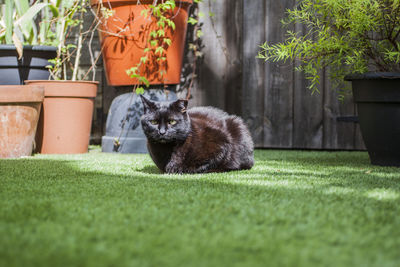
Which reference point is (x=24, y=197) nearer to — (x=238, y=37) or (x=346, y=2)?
(x=346, y=2)

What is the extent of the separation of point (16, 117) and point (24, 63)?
563 millimetres

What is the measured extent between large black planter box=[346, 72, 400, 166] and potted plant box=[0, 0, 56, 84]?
214 centimetres

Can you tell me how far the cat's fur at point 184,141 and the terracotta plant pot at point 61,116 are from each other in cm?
118

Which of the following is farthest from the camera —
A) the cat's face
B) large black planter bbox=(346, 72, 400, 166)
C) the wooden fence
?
the wooden fence

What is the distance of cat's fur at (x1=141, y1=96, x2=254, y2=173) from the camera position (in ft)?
6.44

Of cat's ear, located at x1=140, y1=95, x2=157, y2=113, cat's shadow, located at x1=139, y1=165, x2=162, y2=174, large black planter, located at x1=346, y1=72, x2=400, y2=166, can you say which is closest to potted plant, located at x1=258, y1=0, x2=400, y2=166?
large black planter, located at x1=346, y1=72, x2=400, y2=166

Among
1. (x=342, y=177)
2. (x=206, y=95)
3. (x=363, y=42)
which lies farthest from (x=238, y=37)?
(x=342, y=177)

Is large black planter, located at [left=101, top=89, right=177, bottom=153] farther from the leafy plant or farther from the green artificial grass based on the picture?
the green artificial grass

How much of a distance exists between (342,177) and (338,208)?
70cm

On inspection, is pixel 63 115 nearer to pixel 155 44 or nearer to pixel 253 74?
pixel 155 44

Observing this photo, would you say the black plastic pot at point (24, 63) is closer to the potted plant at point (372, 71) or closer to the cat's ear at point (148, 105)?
the cat's ear at point (148, 105)

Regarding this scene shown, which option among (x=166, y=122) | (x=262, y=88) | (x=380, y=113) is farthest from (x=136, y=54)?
(x=380, y=113)

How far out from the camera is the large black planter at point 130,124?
10.4 feet

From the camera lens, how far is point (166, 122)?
1964mm
